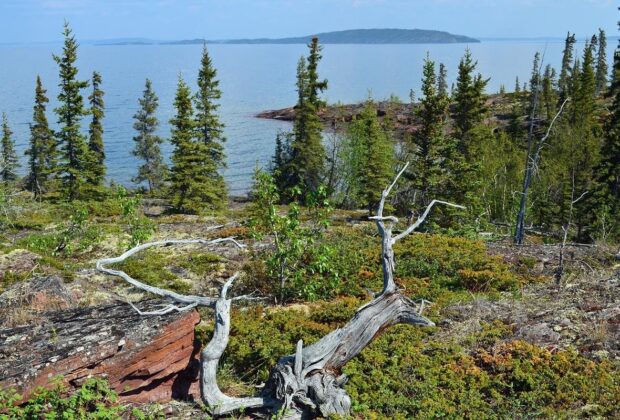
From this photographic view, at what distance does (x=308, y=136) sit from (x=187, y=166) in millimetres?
15641

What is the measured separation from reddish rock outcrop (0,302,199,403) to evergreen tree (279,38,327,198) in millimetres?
40693

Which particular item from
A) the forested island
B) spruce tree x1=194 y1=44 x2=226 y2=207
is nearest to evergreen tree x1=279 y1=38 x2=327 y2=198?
spruce tree x1=194 y1=44 x2=226 y2=207

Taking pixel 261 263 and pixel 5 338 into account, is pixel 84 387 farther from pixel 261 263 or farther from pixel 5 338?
pixel 261 263

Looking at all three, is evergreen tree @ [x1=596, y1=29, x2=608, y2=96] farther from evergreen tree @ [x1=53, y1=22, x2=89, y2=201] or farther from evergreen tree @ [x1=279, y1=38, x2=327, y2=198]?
evergreen tree @ [x1=53, y1=22, x2=89, y2=201]

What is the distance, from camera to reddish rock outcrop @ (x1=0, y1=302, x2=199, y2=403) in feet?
23.2

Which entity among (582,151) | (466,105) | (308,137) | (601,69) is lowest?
(582,151)

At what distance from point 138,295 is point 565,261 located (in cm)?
1326

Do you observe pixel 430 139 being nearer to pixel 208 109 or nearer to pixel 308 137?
pixel 308 137

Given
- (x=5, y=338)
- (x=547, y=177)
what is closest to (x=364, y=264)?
(x=5, y=338)

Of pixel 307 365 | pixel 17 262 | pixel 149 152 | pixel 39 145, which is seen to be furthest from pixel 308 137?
pixel 307 365

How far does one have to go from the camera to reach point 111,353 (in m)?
7.48

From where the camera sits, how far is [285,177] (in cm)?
5412

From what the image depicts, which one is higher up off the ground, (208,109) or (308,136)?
(208,109)

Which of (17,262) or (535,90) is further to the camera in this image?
(535,90)
